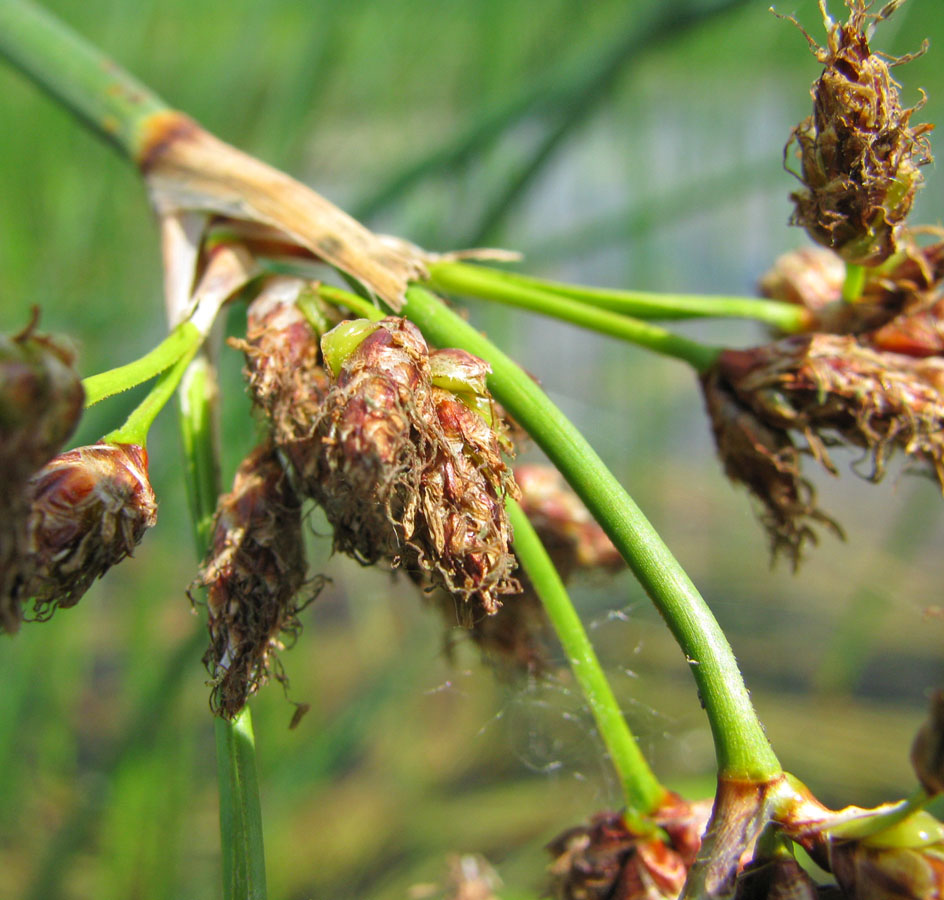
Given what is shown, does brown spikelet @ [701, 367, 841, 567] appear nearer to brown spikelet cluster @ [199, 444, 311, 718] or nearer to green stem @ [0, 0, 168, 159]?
brown spikelet cluster @ [199, 444, 311, 718]

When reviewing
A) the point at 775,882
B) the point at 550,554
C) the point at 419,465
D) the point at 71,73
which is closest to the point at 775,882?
the point at 775,882

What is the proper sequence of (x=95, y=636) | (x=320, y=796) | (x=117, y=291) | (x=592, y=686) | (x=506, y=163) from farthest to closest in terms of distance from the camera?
1. (x=95, y=636)
2. (x=320, y=796)
3. (x=117, y=291)
4. (x=506, y=163)
5. (x=592, y=686)

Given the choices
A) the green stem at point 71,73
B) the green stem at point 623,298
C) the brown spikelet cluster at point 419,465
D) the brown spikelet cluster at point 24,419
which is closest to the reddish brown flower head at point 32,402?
the brown spikelet cluster at point 24,419

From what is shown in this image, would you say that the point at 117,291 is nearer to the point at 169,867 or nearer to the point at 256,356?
the point at 169,867

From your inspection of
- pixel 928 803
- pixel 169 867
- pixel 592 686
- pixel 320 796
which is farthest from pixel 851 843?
pixel 320 796

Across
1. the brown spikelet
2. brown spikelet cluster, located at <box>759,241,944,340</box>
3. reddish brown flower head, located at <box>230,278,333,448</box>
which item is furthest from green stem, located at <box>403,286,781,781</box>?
brown spikelet cluster, located at <box>759,241,944,340</box>

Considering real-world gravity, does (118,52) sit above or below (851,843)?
above

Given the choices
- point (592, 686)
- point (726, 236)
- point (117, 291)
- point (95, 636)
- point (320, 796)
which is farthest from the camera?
point (95, 636)
